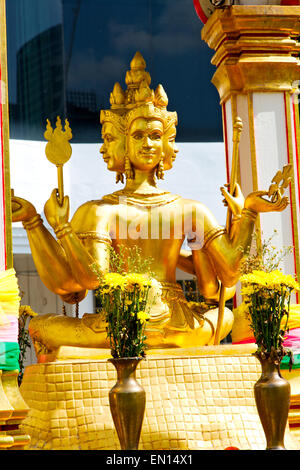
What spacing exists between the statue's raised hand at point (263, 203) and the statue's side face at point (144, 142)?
62 cm

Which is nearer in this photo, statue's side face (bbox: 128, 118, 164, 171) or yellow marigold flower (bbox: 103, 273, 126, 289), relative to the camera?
yellow marigold flower (bbox: 103, 273, 126, 289)

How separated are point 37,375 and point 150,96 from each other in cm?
178

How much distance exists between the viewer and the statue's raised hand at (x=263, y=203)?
5.54 metres

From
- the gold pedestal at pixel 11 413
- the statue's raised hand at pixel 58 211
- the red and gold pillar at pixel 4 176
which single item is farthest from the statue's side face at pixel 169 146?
the gold pedestal at pixel 11 413

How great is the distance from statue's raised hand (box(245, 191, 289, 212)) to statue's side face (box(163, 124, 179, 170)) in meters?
0.58

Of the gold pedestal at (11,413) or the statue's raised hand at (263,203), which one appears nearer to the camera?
the gold pedestal at (11,413)

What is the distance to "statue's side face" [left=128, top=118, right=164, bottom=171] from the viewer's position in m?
5.72

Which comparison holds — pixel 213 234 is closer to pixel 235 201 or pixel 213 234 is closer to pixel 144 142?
pixel 235 201

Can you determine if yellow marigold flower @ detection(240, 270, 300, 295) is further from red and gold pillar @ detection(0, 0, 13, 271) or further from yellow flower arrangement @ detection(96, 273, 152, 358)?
red and gold pillar @ detection(0, 0, 13, 271)

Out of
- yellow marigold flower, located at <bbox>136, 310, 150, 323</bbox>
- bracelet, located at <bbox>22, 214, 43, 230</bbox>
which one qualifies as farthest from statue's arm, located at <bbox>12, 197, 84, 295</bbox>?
yellow marigold flower, located at <bbox>136, 310, 150, 323</bbox>

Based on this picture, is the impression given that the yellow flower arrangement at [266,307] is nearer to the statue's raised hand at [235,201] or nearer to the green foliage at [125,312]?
the green foliage at [125,312]

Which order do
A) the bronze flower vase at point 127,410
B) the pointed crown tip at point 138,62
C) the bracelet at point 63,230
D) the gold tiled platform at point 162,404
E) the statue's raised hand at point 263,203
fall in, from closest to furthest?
the bronze flower vase at point 127,410
the gold tiled platform at point 162,404
the bracelet at point 63,230
the statue's raised hand at point 263,203
the pointed crown tip at point 138,62

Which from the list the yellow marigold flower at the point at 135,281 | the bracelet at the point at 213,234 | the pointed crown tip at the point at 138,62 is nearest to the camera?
the yellow marigold flower at the point at 135,281

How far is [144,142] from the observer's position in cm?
572
